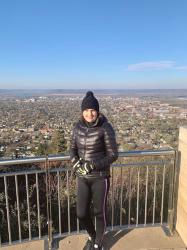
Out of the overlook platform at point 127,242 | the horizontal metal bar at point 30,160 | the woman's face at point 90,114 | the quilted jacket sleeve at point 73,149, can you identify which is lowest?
the overlook platform at point 127,242

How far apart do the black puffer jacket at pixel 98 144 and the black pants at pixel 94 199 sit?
112mm

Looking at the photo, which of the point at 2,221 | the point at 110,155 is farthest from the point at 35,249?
the point at 2,221

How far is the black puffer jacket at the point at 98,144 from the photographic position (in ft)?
9.29

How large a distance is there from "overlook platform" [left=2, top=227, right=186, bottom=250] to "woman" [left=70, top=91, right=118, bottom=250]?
64 centimetres

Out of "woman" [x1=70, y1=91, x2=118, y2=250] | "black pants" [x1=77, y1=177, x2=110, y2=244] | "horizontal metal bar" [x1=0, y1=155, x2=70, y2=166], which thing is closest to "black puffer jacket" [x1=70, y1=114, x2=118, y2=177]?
"woman" [x1=70, y1=91, x2=118, y2=250]

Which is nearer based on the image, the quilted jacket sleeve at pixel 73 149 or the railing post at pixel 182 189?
the quilted jacket sleeve at pixel 73 149

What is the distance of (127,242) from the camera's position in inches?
138

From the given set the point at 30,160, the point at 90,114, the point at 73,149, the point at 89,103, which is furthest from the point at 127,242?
the point at 89,103

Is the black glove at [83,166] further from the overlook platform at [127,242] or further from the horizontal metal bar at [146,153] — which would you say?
the overlook platform at [127,242]

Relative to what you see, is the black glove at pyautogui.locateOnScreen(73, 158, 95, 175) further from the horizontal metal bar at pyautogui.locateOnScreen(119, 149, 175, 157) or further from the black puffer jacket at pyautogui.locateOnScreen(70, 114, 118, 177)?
the horizontal metal bar at pyautogui.locateOnScreen(119, 149, 175, 157)

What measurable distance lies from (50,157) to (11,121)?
32.1 feet

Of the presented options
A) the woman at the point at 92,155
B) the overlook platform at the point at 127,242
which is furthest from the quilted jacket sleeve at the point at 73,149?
the overlook platform at the point at 127,242

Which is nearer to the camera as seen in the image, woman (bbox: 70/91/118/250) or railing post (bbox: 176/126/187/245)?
woman (bbox: 70/91/118/250)

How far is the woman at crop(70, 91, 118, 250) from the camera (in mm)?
2838
